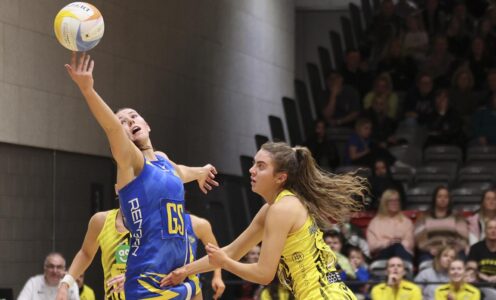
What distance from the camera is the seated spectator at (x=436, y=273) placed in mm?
10664

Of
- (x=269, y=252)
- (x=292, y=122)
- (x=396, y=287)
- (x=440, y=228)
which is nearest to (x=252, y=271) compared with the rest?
(x=269, y=252)

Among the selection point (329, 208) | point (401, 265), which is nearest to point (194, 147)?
point (401, 265)

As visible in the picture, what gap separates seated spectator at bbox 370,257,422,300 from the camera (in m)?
10.3

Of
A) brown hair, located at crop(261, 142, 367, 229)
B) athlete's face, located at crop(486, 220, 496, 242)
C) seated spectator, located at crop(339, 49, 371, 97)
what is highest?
seated spectator, located at crop(339, 49, 371, 97)

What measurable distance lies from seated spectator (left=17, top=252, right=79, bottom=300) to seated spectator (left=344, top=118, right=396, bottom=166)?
5.23 metres

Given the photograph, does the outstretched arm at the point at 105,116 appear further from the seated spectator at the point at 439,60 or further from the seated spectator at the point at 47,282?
the seated spectator at the point at 439,60

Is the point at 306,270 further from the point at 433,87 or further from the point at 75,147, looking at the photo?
the point at 433,87

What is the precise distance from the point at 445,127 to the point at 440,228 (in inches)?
141

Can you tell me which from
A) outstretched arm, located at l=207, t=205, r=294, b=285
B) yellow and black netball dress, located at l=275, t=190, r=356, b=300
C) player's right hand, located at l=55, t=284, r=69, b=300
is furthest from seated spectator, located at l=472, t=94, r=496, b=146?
outstretched arm, located at l=207, t=205, r=294, b=285

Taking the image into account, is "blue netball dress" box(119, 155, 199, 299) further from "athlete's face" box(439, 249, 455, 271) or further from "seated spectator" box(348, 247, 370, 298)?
"seated spectator" box(348, 247, 370, 298)

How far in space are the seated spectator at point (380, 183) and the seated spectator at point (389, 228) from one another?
106 centimetres

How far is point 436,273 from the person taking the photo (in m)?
10.9

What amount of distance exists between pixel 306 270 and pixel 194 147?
9653mm

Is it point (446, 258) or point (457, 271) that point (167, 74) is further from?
point (457, 271)
